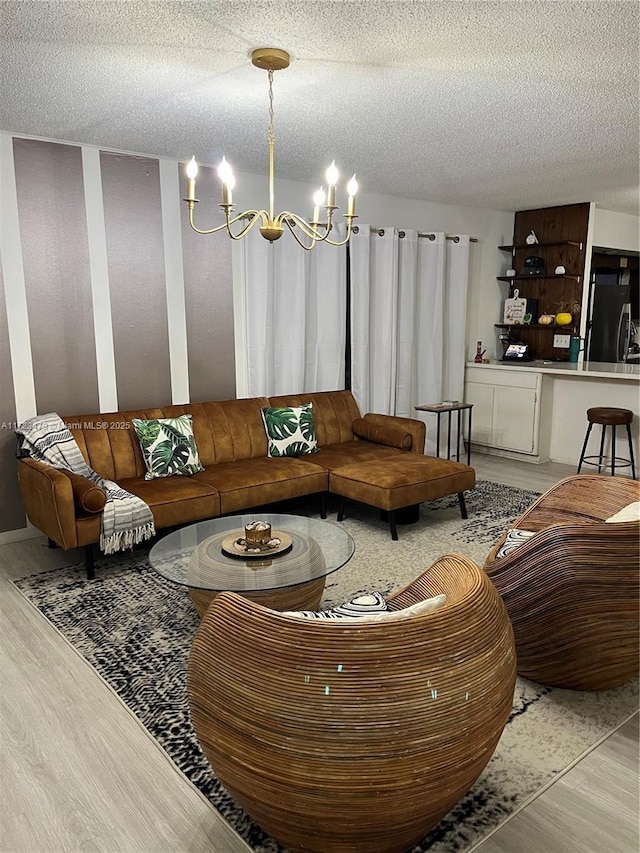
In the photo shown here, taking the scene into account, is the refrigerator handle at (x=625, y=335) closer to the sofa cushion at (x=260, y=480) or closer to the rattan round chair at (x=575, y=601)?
the sofa cushion at (x=260, y=480)

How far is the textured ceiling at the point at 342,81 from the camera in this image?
2244 mm

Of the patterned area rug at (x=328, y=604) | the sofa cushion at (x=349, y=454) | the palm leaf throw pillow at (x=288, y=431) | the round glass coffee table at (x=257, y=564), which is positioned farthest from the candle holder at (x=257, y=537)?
the palm leaf throw pillow at (x=288, y=431)

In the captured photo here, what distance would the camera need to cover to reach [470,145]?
156 inches

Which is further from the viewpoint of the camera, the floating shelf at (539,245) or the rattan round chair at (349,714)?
the floating shelf at (539,245)

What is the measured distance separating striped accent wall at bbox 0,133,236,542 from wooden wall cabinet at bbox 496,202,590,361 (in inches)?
136

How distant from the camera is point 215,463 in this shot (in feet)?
14.5

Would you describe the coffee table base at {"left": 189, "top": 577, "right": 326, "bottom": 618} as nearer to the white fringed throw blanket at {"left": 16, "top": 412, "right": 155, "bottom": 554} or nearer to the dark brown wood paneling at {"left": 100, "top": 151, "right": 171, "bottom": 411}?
the white fringed throw blanket at {"left": 16, "top": 412, "right": 155, "bottom": 554}

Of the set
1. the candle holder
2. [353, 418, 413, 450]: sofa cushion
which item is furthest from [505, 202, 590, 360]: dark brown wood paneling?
the candle holder

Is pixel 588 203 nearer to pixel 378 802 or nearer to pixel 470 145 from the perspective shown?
pixel 470 145

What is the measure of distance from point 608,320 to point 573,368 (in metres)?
1.69

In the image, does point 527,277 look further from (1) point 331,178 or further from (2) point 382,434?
(1) point 331,178

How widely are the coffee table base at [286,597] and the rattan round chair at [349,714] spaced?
987 mm

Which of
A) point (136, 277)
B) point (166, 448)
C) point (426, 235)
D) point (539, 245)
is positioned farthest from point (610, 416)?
point (136, 277)

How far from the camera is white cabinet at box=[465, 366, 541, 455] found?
601 centimetres
